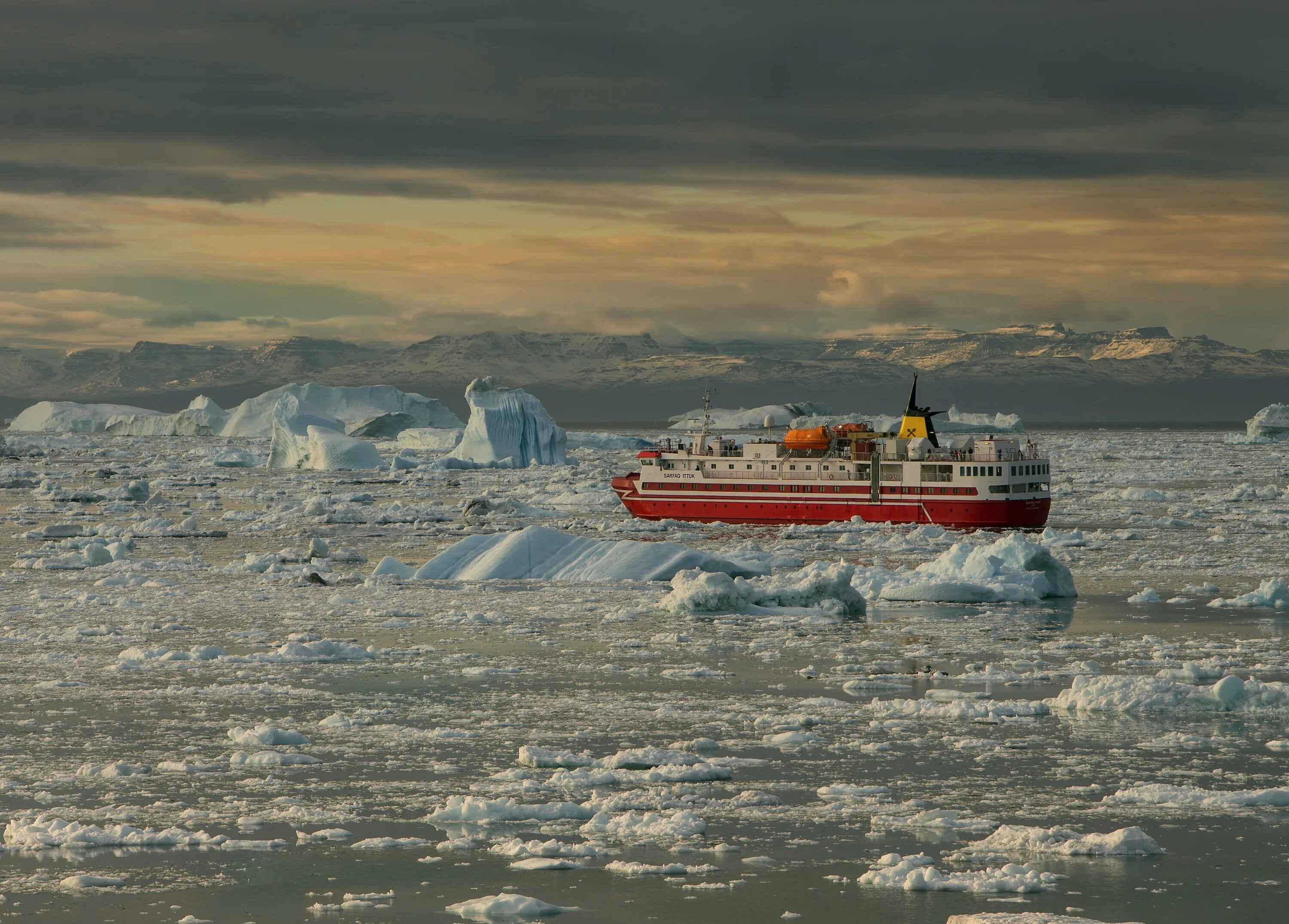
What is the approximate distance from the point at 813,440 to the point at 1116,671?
3144 centimetres

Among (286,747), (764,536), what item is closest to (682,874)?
(286,747)

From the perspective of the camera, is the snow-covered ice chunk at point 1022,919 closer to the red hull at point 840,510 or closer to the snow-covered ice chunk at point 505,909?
the snow-covered ice chunk at point 505,909

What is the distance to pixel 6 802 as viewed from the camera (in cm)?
1160

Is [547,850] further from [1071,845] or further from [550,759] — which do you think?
[1071,845]

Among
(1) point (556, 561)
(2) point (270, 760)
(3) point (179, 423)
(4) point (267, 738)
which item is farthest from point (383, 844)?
(3) point (179, 423)

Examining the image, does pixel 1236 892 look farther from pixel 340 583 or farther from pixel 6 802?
pixel 340 583

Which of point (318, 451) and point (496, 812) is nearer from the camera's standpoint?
point (496, 812)

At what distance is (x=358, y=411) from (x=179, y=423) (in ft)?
76.4

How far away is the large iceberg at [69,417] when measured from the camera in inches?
5920

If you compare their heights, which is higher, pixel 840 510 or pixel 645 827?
pixel 840 510

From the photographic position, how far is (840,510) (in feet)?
153

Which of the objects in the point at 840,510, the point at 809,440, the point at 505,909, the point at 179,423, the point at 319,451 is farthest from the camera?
the point at 179,423

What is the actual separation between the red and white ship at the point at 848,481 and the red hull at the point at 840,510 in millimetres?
31

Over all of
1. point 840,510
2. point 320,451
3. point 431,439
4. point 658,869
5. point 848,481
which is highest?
point 431,439
